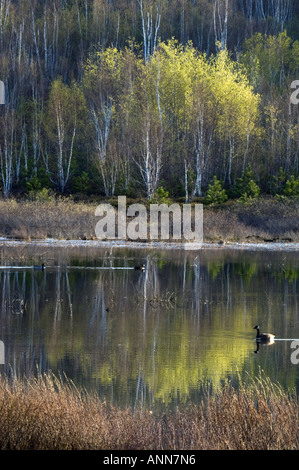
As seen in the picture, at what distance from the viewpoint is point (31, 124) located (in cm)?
5978

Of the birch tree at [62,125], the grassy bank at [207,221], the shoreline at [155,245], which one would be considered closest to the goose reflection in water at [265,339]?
the shoreline at [155,245]

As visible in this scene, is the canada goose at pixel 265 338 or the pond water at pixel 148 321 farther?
the canada goose at pixel 265 338

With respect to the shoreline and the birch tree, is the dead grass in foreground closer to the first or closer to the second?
the shoreline

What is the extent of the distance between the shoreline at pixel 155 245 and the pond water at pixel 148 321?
4.46m

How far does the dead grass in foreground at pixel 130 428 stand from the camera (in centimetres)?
859

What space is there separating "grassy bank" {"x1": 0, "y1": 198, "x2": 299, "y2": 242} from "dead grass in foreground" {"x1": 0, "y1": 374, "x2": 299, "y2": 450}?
29.6 meters

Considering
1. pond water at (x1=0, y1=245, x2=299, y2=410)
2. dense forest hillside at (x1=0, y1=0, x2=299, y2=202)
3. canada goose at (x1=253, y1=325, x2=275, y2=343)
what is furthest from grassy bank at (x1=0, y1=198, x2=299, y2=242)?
canada goose at (x1=253, y1=325, x2=275, y2=343)

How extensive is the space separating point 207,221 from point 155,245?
495 centimetres

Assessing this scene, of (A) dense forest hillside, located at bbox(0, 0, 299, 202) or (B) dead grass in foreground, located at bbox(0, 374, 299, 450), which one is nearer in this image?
(B) dead grass in foreground, located at bbox(0, 374, 299, 450)

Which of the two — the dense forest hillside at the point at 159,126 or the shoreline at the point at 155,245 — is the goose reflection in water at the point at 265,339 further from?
the dense forest hillside at the point at 159,126

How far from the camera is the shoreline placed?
121ft

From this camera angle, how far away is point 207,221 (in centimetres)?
4191

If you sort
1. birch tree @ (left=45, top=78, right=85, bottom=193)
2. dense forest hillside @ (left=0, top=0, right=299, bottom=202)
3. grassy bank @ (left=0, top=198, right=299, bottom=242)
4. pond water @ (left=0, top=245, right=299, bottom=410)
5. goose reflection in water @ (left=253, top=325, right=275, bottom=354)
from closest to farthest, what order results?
pond water @ (left=0, top=245, right=299, bottom=410) → goose reflection in water @ (left=253, top=325, right=275, bottom=354) → grassy bank @ (left=0, top=198, right=299, bottom=242) → dense forest hillside @ (left=0, top=0, right=299, bottom=202) → birch tree @ (left=45, top=78, right=85, bottom=193)

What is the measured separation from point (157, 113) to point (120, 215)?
10.8 metres
